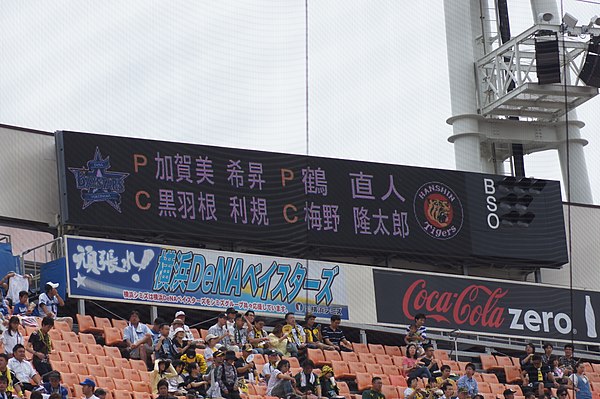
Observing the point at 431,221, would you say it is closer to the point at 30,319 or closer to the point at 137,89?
the point at 137,89

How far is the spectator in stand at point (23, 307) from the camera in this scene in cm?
1681

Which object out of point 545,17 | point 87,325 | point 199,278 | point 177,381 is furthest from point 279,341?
point 545,17

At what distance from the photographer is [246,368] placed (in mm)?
16469

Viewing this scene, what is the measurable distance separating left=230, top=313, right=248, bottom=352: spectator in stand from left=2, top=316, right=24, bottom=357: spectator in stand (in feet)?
9.79

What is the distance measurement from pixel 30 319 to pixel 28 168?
479 centimetres

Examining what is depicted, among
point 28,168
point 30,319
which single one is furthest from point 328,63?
point 30,319

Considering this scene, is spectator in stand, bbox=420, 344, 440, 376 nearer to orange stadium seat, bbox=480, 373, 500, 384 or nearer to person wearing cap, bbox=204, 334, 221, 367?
orange stadium seat, bbox=480, 373, 500, 384

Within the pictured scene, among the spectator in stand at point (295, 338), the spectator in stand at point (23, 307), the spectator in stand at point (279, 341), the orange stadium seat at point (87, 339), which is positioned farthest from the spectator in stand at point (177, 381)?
the spectator in stand at point (295, 338)

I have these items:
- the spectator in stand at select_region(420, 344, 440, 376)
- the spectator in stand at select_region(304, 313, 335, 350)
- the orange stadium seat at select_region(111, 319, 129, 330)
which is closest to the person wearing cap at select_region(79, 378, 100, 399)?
the orange stadium seat at select_region(111, 319, 129, 330)

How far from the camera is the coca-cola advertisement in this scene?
22.1m

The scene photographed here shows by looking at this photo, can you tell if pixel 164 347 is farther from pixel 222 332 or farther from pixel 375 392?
pixel 375 392

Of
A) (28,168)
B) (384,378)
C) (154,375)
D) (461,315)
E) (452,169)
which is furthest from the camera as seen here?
(452,169)

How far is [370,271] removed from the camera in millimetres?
22031

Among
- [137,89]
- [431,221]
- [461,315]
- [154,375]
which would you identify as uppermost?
[137,89]
